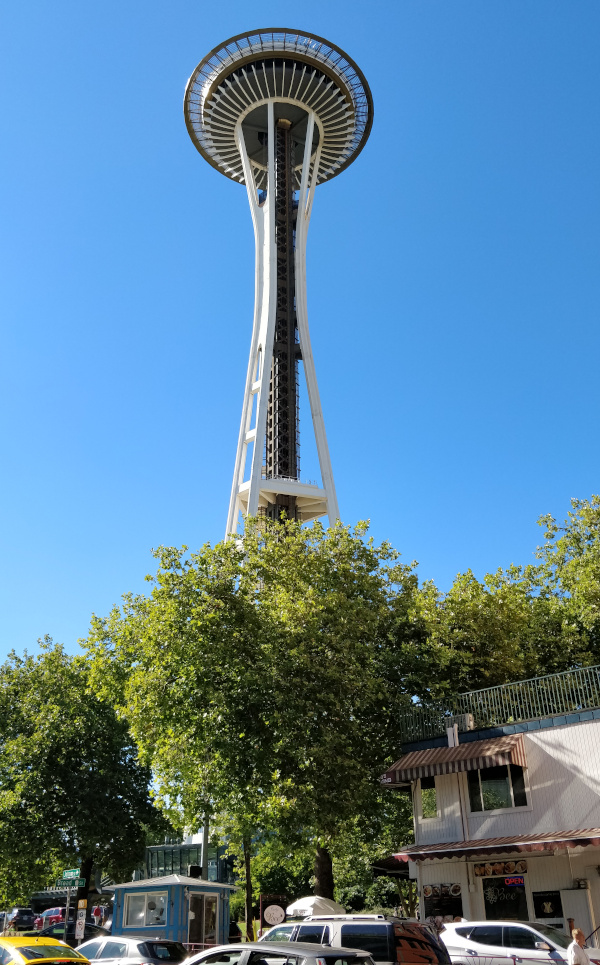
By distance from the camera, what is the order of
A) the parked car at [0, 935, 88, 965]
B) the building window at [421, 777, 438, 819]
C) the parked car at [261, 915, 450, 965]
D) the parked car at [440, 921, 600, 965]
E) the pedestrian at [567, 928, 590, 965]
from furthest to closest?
the building window at [421, 777, 438, 819]
the parked car at [440, 921, 600, 965]
the parked car at [0, 935, 88, 965]
the pedestrian at [567, 928, 590, 965]
the parked car at [261, 915, 450, 965]

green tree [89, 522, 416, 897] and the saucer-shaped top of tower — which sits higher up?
the saucer-shaped top of tower

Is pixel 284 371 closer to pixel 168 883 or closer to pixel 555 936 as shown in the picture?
pixel 168 883

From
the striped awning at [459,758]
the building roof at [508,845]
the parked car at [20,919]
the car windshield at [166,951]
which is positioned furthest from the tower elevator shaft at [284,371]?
the car windshield at [166,951]

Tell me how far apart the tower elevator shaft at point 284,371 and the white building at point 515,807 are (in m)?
40.8

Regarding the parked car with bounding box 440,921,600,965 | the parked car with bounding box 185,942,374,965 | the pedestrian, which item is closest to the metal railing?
the parked car with bounding box 440,921,600,965

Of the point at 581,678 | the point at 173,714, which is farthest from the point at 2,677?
the point at 581,678

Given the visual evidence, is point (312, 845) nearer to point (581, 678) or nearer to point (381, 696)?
point (381, 696)

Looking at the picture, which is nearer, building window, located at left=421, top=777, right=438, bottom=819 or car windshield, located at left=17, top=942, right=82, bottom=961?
car windshield, located at left=17, top=942, right=82, bottom=961

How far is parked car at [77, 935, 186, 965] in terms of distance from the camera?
1770 centimetres

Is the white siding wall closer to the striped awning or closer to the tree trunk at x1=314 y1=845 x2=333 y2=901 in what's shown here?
the striped awning

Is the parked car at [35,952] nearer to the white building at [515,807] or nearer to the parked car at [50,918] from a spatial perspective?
the white building at [515,807]

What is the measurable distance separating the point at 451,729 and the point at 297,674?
5.09m

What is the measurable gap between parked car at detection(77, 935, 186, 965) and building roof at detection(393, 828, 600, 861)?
23.4 feet

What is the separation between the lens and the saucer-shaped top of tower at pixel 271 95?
74562 mm
